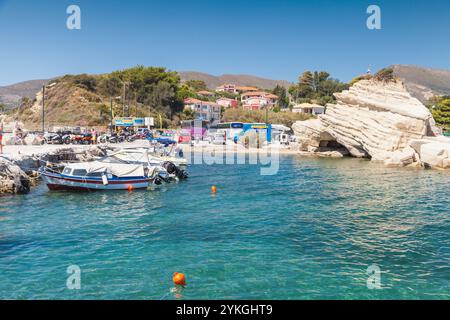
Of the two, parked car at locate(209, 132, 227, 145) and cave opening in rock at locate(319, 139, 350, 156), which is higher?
parked car at locate(209, 132, 227, 145)

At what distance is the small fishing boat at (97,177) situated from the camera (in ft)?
87.1

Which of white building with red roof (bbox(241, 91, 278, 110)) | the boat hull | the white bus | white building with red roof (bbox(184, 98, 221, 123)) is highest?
white building with red roof (bbox(241, 91, 278, 110))

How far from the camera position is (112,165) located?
91.8 feet

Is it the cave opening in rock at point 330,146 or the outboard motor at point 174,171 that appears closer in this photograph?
the outboard motor at point 174,171

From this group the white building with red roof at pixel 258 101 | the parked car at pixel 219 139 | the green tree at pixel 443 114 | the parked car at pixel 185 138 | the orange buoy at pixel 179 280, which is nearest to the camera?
the orange buoy at pixel 179 280

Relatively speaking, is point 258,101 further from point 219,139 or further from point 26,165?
point 26,165

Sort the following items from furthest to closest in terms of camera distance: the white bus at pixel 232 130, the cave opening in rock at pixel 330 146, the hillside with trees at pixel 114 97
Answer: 1. the hillside with trees at pixel 114 97
2. the white bus at pixel 232 130
3. the cave opening in rock at pixel 330 146

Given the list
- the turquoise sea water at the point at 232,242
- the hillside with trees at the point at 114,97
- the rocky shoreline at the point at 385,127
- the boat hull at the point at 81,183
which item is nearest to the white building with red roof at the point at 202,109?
the hillside with trees at the point at 114,97

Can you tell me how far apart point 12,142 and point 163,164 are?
74.0 ft

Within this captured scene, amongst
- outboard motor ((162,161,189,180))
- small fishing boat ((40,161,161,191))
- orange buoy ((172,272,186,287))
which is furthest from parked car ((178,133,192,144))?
orange buoy ((172,272,186,287))

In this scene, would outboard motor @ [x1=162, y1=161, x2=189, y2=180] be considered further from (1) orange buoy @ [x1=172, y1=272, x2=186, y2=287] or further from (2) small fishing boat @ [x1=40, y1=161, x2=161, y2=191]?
(1) orange buoy @ [x1=172, y1=272, x2=186, y2=287]

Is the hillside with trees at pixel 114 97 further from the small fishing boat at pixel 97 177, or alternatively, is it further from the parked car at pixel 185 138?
the small fishing boat at pixel 97 177

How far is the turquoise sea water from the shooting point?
11.8 m

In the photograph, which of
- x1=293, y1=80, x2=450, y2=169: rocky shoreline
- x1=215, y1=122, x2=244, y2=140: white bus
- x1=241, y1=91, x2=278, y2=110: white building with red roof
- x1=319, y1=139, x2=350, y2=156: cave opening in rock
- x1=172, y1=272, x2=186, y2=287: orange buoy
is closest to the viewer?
x1=172, y1=272, x2=186, y2=287: orange buoy
